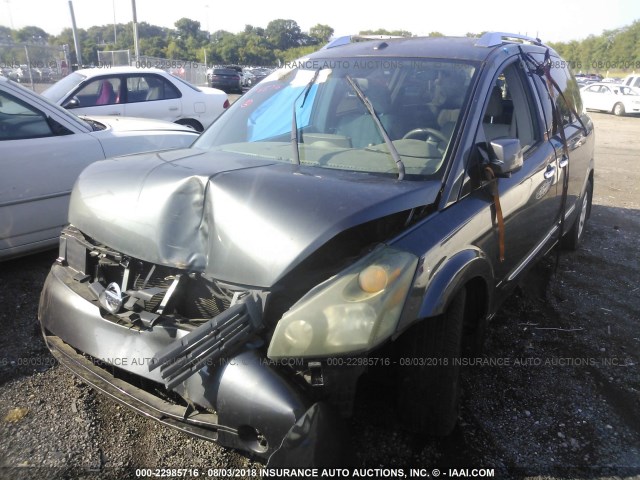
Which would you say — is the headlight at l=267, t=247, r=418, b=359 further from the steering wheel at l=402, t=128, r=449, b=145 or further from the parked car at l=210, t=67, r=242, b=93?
the parked car at l=210, t=67, r=242, b=93

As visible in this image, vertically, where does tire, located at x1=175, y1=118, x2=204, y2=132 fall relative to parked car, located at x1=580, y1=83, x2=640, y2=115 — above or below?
above

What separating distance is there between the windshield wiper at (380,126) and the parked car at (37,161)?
8.09 feet

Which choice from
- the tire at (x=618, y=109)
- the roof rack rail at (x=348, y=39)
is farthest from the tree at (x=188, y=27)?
the roof rack rail at (x=348, y=39)

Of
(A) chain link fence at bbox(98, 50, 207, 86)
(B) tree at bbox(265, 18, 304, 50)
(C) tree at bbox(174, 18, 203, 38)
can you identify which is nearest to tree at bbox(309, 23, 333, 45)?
(B) tree at bbox(265, 18, 304, 50)

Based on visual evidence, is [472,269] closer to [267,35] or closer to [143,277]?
[143,277]

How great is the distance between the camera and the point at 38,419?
2.56 metres

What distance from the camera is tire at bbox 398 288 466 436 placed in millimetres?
2188

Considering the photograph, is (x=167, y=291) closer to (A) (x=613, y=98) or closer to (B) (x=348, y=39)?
(B) (x=348, y=39)

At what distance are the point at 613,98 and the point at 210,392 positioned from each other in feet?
85.7

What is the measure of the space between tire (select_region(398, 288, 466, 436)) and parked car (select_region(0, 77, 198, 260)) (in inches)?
127

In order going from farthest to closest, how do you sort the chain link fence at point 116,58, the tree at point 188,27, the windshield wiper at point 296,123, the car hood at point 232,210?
1. the tree at point 188,27
2. the chain link fence at point 116,58
3. the windshield wiper at point 296,123
4. the car hood at point 232,210

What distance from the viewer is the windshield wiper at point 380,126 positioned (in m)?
2.48

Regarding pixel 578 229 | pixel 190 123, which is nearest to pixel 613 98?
pixel 190 123

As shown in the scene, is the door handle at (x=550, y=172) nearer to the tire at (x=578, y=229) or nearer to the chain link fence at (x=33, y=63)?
the tire at (x=578, y=229)
